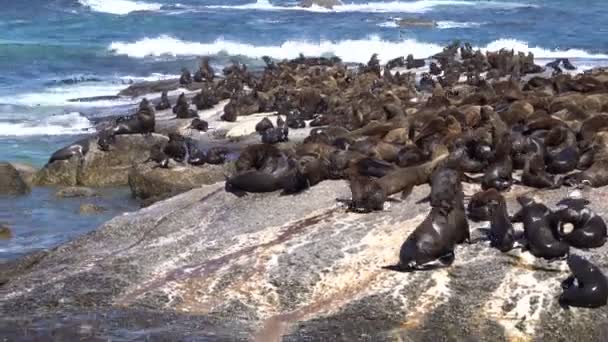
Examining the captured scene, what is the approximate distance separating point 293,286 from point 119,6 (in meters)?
59.3

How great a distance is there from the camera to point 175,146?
17219 millimetres

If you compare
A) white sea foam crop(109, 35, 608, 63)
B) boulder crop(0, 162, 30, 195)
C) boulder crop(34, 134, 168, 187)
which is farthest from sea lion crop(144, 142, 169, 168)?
white sea foam crop(109, 35, 608, 63)

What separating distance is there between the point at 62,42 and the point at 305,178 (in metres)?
37.7

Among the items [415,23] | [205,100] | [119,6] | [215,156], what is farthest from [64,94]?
[119,6]

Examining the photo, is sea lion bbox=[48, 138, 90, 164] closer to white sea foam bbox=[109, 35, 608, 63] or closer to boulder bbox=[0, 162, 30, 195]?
boulder bbox=[0, 162, 30, 195]

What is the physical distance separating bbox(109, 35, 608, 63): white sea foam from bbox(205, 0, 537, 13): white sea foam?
53.2ft

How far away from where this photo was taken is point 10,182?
A: 1786 centimetres

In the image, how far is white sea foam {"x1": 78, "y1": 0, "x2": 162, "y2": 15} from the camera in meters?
64.2

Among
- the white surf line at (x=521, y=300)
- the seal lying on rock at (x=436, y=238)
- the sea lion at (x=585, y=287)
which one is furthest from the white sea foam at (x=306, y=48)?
the sea lion at (x=585, y=287)

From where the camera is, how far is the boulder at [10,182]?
17.8 meters

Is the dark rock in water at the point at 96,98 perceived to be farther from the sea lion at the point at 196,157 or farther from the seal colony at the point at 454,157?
the sea lion at the point at 196,157

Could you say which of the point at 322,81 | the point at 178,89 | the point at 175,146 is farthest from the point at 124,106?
the point at 175,146

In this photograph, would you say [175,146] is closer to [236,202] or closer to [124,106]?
[236,202]

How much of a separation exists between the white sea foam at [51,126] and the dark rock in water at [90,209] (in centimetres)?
791
